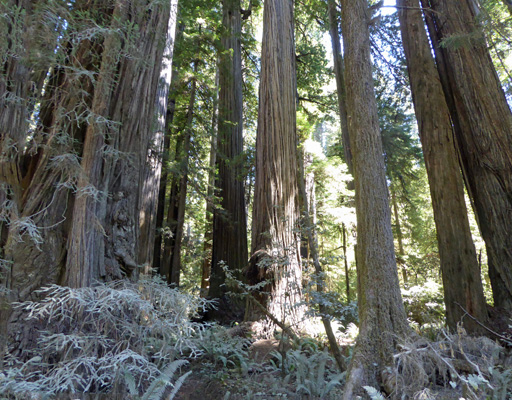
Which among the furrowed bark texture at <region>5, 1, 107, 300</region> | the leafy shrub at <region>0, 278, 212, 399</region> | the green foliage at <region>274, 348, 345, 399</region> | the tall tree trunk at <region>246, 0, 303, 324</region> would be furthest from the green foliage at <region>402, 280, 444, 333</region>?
the furrowed bark texture at <region>5, 1, 107, 300</region>

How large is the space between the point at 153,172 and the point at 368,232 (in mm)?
5793

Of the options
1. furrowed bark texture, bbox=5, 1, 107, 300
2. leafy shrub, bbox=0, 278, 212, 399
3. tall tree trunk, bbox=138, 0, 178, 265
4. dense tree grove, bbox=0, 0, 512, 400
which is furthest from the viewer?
tall tree trunk, bbox=138, 0, 178, 265

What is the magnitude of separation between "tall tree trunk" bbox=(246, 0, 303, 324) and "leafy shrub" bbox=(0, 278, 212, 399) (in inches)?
91.7

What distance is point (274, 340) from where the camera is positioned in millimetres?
5770

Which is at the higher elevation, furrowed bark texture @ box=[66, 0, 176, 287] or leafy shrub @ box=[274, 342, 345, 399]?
furrowed bark texture @ box=[66, 0, 176, 287]

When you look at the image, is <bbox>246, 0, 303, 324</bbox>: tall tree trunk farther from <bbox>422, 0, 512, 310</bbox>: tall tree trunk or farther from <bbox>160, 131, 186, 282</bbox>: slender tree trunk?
<bbox>160, 131, 186, 282</bbox>: slender tree trunk

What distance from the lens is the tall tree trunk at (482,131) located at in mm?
5891

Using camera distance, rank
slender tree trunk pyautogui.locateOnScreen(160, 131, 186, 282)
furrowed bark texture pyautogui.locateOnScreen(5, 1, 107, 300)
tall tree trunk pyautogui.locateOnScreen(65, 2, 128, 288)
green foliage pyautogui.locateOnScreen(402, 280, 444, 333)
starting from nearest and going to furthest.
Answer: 1. furrowed bark texture pyautogui.locateOnScreen(5, 1, 107, 300)
2. tall tree trunk pyautogui.locateOnScreen(65, 2, 128, 288)
3. green foliage pyautogui.locateOnScreen(402, 280, 444, 333)
4. slender tree trunk pyautogui.locateOnScreen(160, 131, 186, 282)

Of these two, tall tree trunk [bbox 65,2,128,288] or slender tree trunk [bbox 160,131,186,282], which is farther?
slender tree trunk [bbox 160,131,186,282]

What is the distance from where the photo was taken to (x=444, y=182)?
6.56 metres

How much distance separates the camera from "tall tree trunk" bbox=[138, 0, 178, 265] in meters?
7.33

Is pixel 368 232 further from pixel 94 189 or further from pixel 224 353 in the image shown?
pixel 94 189

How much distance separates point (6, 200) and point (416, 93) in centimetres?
723

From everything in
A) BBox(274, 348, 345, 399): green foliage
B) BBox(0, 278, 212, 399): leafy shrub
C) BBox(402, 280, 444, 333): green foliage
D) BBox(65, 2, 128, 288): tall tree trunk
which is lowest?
BBox(274, 348, 345, 399): green foliage
